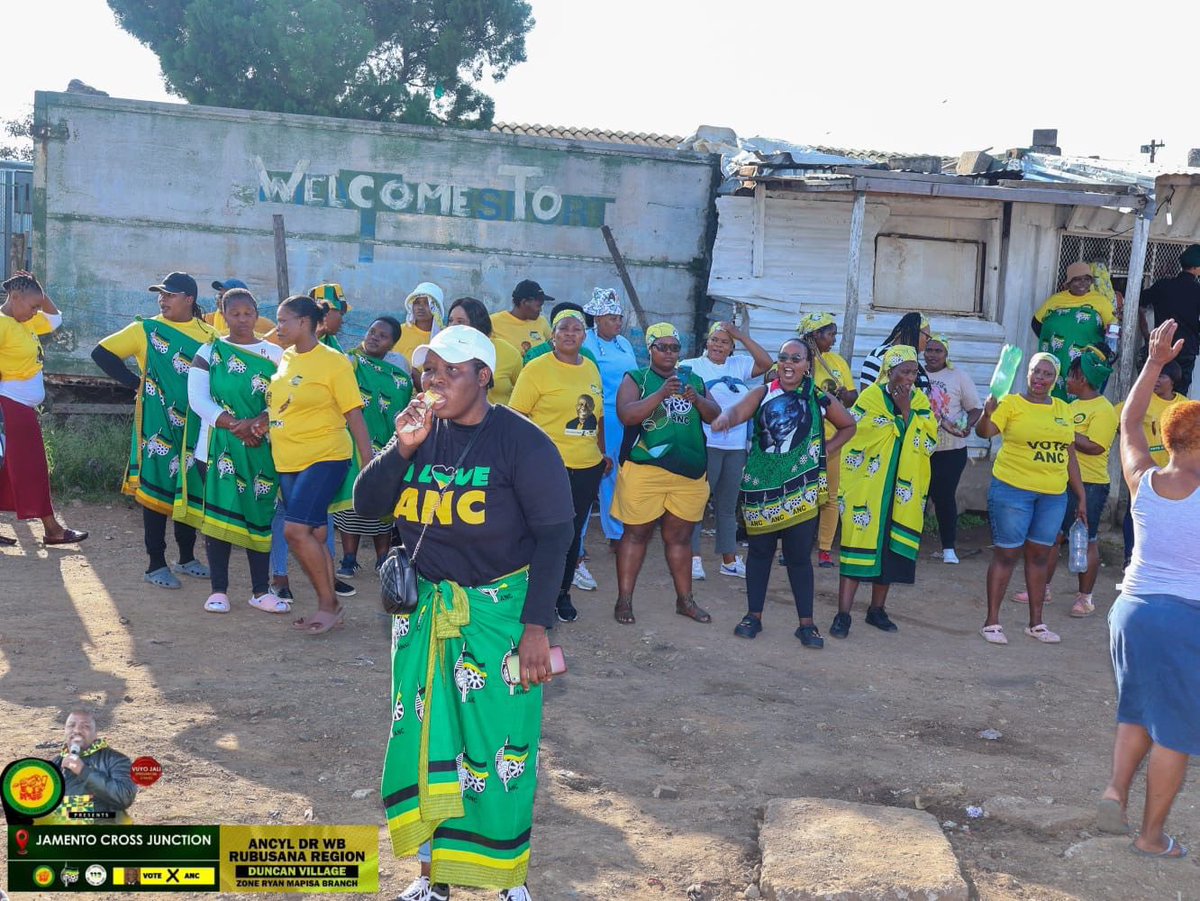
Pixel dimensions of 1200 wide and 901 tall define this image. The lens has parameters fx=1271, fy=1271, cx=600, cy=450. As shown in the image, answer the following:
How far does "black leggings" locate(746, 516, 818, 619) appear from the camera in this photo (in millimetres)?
7305

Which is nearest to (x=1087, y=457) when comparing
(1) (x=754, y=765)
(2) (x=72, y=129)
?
(1) (x=754, y=765)

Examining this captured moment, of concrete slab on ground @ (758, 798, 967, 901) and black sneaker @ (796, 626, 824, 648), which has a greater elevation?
concrete slab on ground @ (758, 798, 967, 901)

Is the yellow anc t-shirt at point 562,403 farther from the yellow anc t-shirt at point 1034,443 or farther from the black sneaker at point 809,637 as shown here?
the yellow anc t-shirt at point 1034,443

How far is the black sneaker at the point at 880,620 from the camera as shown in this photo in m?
7.92

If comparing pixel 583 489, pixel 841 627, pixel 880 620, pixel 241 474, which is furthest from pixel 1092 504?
pixel 241 474

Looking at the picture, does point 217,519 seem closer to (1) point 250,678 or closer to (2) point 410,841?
(1) point 250,678

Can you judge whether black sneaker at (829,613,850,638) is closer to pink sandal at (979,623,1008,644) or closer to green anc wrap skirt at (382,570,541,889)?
pink sandal at (979,623,1008,644)

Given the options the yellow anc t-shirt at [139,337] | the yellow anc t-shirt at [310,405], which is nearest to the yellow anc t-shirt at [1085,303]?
the yellow anc t-shirt at [310,405]

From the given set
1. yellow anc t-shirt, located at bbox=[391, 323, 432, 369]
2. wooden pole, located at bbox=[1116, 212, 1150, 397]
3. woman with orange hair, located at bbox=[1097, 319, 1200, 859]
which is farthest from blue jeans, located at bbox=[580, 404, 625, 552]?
wooden pole, located at bbox=[1116, 212, 1150, 397]

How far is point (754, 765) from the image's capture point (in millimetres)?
5387

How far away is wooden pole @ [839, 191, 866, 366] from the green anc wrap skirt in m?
6.88

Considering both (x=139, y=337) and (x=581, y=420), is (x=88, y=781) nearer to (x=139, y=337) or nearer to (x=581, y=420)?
(x=581, y=420)

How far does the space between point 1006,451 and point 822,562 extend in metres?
2.21

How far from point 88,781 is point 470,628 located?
117cm
